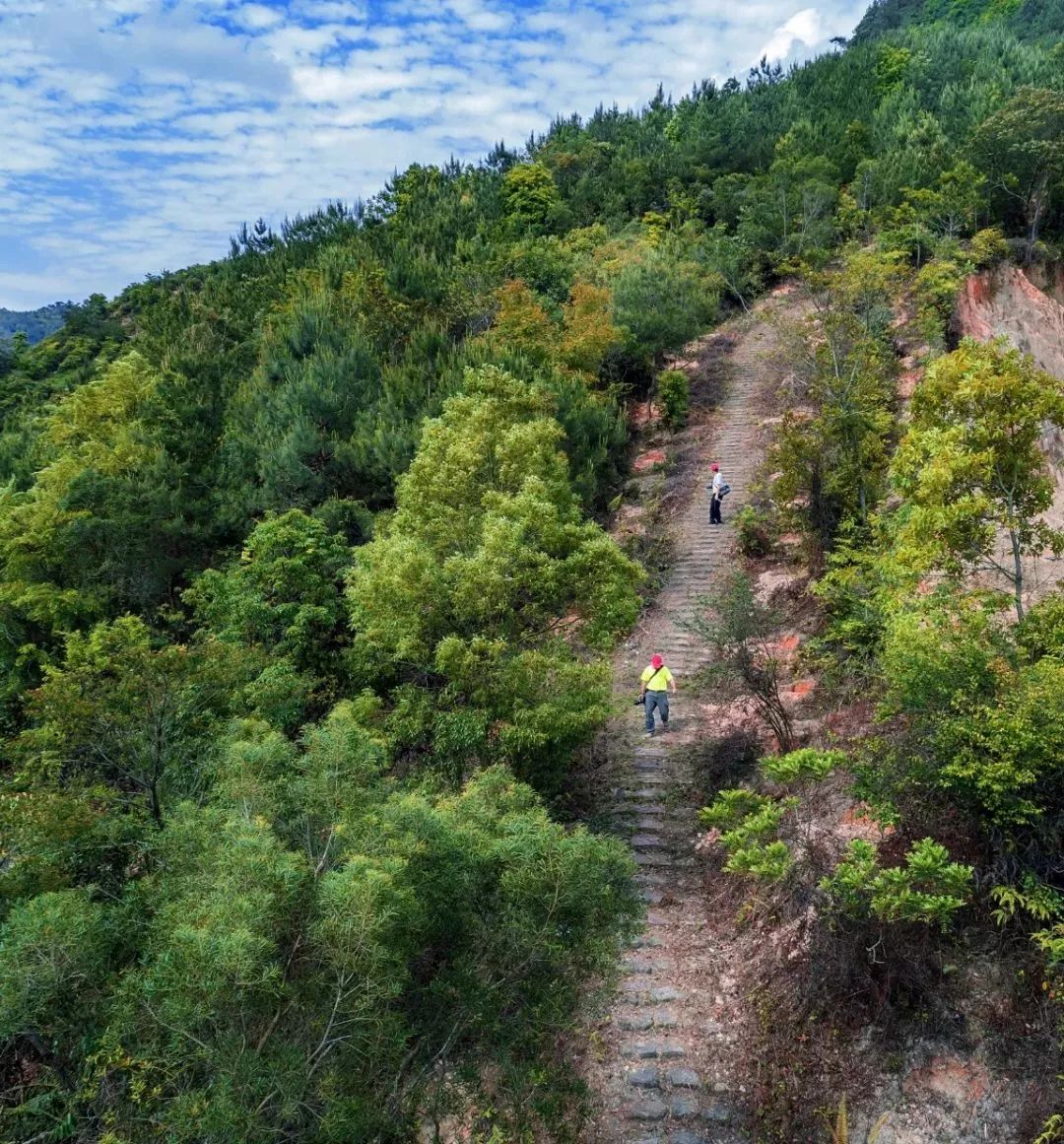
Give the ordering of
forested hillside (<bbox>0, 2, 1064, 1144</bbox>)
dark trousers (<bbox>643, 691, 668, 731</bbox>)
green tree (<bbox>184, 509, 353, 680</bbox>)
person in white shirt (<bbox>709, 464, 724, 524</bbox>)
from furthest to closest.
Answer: person in white shirt (<bbox>709, 464, 724, 524</bbox>), green tree (<bbox>184, 509, 353, 680</bbox>), dark trousers (<bbox>643, 691, 668, 731</bbox>), forested hillside (<bbox>0, 2, 1064, 1144</bbox>)

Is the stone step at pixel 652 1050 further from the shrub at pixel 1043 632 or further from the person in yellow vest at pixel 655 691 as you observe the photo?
the shrub at pixel 1043 632

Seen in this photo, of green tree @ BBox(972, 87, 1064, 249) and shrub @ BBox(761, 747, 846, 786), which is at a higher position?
green tree @ BBox(972, 87, 1064, 249)

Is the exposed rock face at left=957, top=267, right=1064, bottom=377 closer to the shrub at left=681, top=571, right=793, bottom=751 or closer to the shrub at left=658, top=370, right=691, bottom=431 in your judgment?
the shrub at left=658, top=370, right=691, bottom=431

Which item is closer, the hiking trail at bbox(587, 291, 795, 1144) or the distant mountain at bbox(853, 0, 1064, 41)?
the hiking trail at bbox(587, 291, 795, 1144)

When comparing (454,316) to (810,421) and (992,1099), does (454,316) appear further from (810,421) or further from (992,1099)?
(992,1099)

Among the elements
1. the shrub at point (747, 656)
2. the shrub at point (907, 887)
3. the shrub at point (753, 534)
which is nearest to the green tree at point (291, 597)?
the shrub at point (747, 656)

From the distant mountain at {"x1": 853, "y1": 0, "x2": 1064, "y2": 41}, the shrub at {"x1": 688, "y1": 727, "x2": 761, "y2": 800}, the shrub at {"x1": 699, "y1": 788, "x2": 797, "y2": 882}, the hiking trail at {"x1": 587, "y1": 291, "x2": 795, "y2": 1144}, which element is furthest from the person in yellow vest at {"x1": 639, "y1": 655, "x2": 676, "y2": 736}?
the distant mountain at {"x1": 853, "y1": 0, "x2": 1064, "y2": 41}

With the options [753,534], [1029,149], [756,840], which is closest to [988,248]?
[1029,149]

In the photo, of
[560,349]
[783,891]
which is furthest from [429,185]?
[783,891]

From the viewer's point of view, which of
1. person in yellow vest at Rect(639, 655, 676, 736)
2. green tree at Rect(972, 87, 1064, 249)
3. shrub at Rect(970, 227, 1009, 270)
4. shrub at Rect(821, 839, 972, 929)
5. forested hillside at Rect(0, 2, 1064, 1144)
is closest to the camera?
forested hillside at Rect(0, 2, 1064, 1144)
